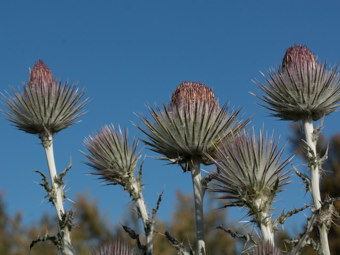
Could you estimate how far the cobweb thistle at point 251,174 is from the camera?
6621 millimetres

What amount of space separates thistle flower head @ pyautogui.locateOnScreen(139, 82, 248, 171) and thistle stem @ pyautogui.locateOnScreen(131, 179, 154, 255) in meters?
0.88

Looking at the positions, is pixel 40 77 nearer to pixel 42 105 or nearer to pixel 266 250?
pixel 42 105

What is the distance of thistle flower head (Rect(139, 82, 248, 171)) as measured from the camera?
291 inches

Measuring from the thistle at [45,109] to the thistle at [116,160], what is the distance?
608 mm

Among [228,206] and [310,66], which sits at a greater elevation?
[310,66]

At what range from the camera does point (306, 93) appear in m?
7.95

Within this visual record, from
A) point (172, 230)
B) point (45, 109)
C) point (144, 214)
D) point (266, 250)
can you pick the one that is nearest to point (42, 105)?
point (45, 109)

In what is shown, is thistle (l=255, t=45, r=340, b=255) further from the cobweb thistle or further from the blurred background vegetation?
the blurred background vegetation

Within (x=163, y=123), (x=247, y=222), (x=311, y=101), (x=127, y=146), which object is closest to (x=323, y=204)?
(x=247, y=222)

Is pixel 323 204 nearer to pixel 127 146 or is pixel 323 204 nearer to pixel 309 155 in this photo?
pixel 309 155

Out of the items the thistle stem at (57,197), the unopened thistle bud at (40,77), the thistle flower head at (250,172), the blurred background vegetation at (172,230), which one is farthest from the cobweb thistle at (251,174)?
the blurred background vegetation at (172,230)

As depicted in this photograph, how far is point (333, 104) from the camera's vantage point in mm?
8195

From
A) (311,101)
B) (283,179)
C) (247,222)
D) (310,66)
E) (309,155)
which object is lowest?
(247,222)

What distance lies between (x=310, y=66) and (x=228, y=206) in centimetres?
268
